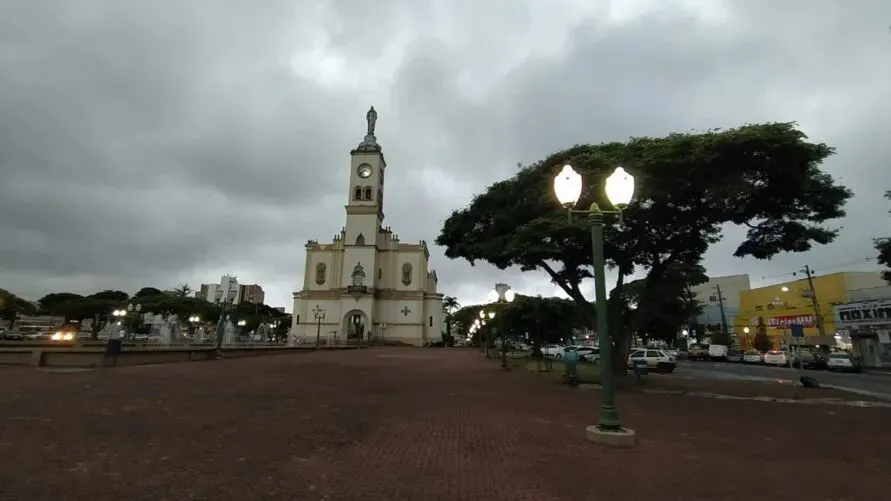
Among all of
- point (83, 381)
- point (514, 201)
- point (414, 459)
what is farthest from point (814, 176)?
point (83, 381)

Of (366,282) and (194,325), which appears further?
(366,282)

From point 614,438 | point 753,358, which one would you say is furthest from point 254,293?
point 614,438

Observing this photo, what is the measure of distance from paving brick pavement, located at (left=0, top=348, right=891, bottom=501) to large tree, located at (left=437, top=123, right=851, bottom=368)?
20.5 feet

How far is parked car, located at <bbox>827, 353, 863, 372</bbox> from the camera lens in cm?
3131

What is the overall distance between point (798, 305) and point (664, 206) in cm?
4589

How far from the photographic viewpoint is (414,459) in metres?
5.97

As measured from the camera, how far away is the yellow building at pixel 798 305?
4497cm

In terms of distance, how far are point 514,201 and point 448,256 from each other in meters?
5.08

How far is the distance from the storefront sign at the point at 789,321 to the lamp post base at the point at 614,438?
49.6 meters

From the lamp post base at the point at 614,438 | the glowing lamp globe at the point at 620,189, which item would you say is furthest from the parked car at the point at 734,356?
the lamp post base at the point at 614,438

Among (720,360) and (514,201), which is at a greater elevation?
(514,201)

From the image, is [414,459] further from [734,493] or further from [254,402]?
[254,402]

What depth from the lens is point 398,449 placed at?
6.46 m

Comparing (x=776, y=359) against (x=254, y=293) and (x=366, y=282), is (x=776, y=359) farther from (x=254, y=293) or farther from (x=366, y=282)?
(x=254, y=293)
